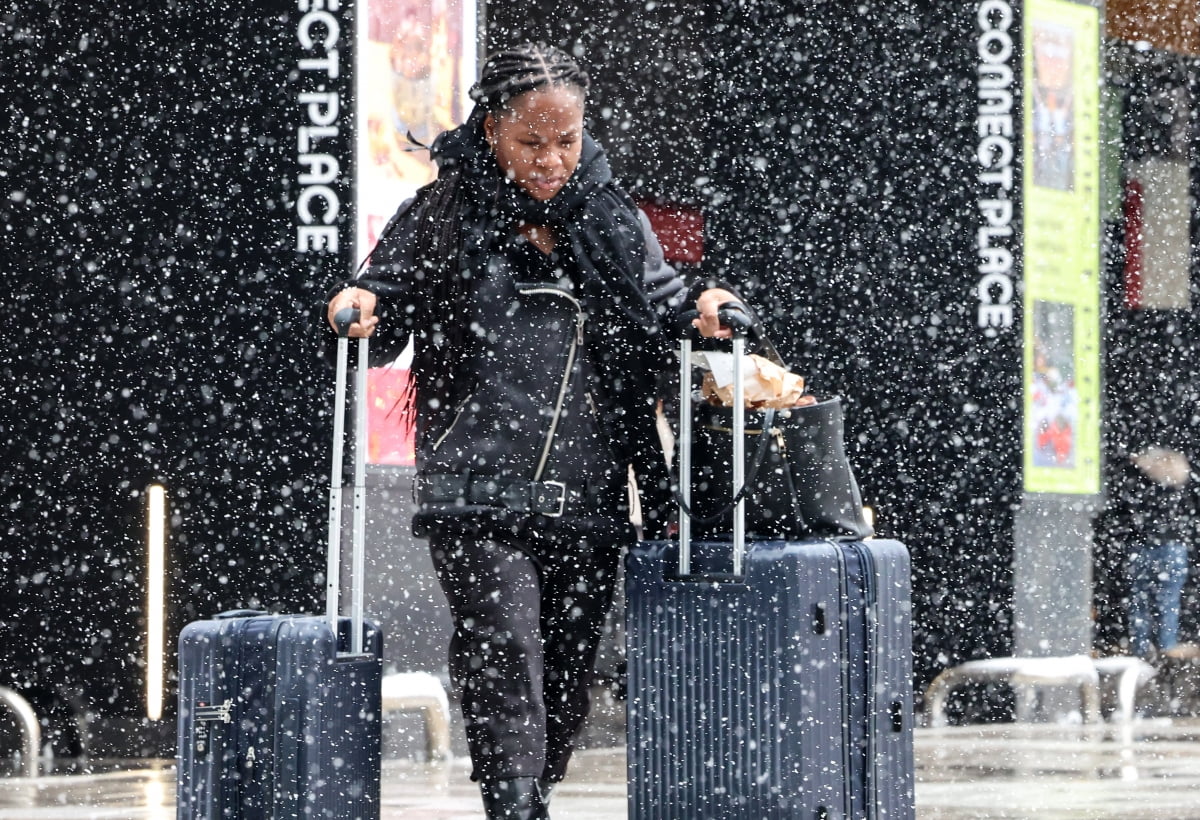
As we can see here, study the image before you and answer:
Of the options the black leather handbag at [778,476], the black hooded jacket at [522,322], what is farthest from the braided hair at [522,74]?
the black leather handbag at [778,476]

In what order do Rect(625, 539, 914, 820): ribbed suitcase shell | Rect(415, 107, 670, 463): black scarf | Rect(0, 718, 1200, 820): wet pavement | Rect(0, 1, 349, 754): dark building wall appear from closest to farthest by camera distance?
Rect(625, 539, 914, 820): ribbed suitcase shell < Rect(415, 107, 670, 463): black scarf < Rect(0, 718, 1200, 820): wet pavement < Rect(0, 1, 349, 754): dark building wall

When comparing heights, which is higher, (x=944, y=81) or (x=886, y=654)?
(x=944, y=81)

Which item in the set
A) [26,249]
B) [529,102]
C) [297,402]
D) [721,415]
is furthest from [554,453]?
[26,249]

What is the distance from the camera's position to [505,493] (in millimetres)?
4527

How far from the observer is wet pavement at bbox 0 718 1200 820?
625 cm

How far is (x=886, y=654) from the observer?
441cm

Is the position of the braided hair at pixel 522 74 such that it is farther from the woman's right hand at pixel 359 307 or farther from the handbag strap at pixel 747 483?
the handbag strap at pixel 747 483

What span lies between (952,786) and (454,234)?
132 inches

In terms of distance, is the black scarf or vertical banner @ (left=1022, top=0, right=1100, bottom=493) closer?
the black scarf

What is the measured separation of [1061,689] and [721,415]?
694 centimetres

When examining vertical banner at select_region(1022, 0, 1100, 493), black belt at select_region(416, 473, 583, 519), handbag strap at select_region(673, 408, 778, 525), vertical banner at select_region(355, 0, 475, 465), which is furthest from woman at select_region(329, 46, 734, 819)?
vertical banner at select_region(1022, 0, 1100, 493)

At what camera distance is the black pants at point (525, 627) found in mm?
4461

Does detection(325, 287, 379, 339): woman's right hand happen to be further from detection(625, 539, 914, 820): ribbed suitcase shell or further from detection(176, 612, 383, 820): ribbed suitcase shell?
detection(625, 539, 914, 820): ribbed suitcase shell

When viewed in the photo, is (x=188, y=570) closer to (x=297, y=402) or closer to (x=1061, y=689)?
(x=297, y=402)
